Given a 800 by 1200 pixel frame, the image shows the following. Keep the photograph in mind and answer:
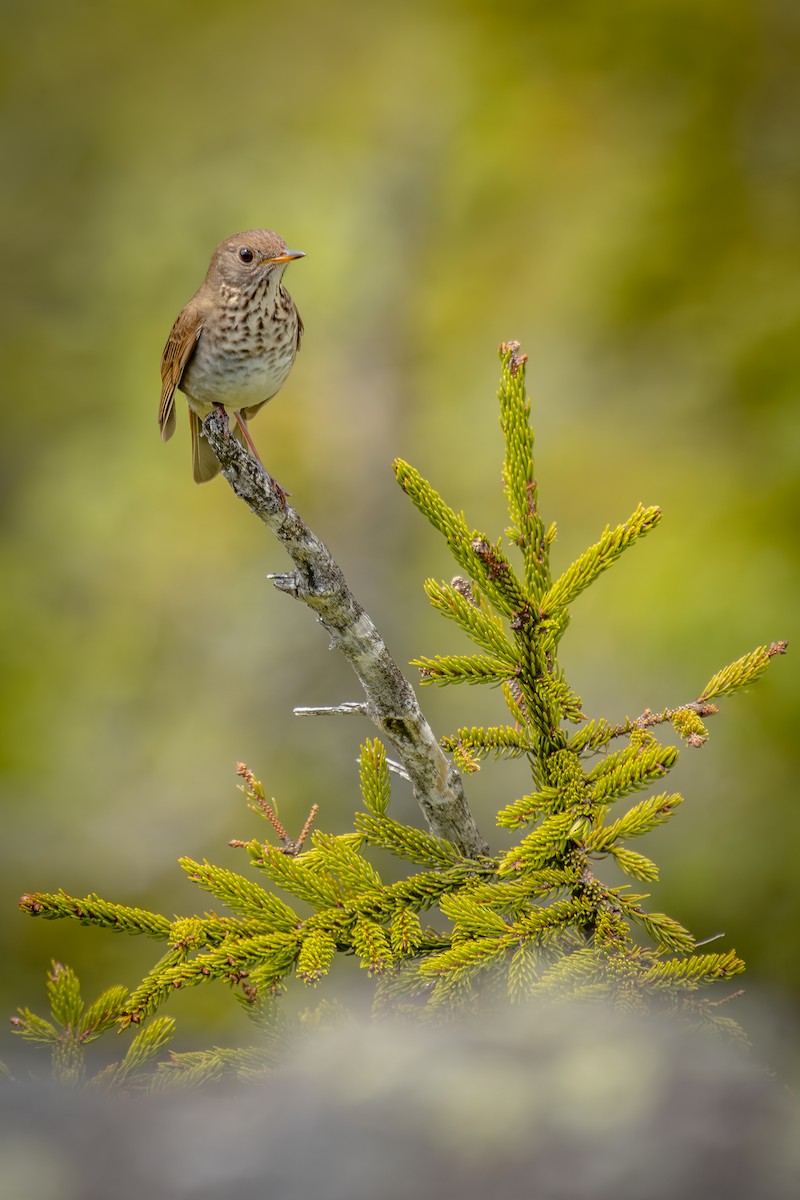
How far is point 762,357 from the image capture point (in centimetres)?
491

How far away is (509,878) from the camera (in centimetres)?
146

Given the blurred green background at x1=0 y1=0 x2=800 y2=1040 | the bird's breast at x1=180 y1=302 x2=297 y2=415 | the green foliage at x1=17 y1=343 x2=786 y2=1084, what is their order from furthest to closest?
the blurred green background at x1=0 y1=0 x2=800 y2=1040 < the bird's breast at x1=180 y1=302 x2=297 y2=415 < the green foliage at x1=17 y1=343 x2=786 y2=1084

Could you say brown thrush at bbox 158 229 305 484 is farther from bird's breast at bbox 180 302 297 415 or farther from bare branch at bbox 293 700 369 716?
bare branch at bbox 293 700 369 716

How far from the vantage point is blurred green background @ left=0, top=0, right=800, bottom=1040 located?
178 inches

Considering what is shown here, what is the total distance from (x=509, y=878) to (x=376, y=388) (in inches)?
186

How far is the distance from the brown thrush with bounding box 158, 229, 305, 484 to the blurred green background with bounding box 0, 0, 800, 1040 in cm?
222

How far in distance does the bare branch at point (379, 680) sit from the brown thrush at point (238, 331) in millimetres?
774

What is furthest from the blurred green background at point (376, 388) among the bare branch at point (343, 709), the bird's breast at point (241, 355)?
the bare branch at point (343, 709)

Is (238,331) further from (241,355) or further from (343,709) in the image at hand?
(343,709)

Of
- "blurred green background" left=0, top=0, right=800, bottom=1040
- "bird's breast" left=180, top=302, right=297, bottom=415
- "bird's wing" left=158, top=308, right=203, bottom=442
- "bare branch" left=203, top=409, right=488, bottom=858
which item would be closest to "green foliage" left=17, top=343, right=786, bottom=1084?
"bare branch" left=203, top=409, right=488, bottom=858

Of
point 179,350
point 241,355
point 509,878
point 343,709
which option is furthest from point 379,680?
point 179,350

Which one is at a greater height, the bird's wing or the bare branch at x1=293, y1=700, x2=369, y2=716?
the bird's wing

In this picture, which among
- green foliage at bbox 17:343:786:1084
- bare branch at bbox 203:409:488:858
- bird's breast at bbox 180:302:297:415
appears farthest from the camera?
bird's breast at bbox 180:302:297:415

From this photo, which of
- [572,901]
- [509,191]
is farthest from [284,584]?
[509,191]
